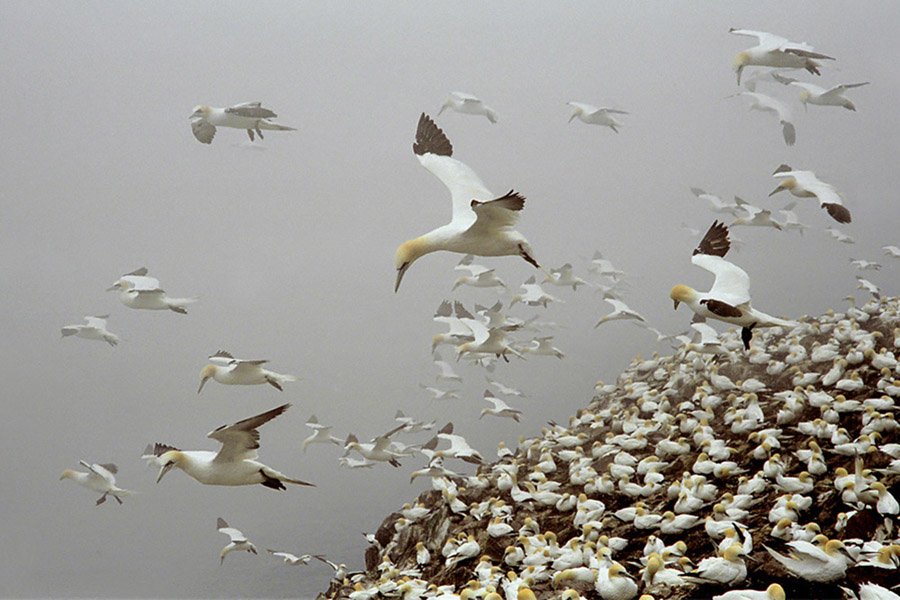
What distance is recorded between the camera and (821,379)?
7051 millimetres

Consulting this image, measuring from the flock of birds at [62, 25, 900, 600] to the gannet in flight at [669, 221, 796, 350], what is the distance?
0.01 meters

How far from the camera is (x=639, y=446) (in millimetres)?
6750

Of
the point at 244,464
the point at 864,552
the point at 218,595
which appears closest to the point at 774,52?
the point at 864,552

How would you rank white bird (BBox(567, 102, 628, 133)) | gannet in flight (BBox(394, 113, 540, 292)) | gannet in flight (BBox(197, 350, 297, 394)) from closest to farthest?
gannet in flight (BBox(394, 113, 540, 292)) < gannet in flight (BBox(197, 350, 297, 394)) < white bird (BBox(567, 102, 628, 133))

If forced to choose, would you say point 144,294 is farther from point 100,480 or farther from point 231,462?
point 231,462

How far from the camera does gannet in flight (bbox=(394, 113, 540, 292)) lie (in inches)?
169

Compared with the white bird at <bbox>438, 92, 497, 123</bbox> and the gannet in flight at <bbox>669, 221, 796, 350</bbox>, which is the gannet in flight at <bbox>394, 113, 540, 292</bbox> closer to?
the gannet in flight at <bbox>669, 221, 796, 350</bbox>

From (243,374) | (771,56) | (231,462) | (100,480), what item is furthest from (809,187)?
(100,480)

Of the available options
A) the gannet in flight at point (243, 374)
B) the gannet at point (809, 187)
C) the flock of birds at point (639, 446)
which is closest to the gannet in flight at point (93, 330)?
the flock of birds at point (639, 446)

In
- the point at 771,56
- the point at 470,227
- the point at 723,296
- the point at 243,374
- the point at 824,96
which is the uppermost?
the point at 771,56

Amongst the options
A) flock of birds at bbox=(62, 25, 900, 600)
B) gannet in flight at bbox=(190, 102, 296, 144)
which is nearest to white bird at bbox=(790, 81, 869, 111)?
flock of birds at bbox=(62, 25, 900, 600)

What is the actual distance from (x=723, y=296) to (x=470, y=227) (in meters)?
1.75

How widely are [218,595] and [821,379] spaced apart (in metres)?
9.56

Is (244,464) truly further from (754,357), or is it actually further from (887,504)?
(754,357)
